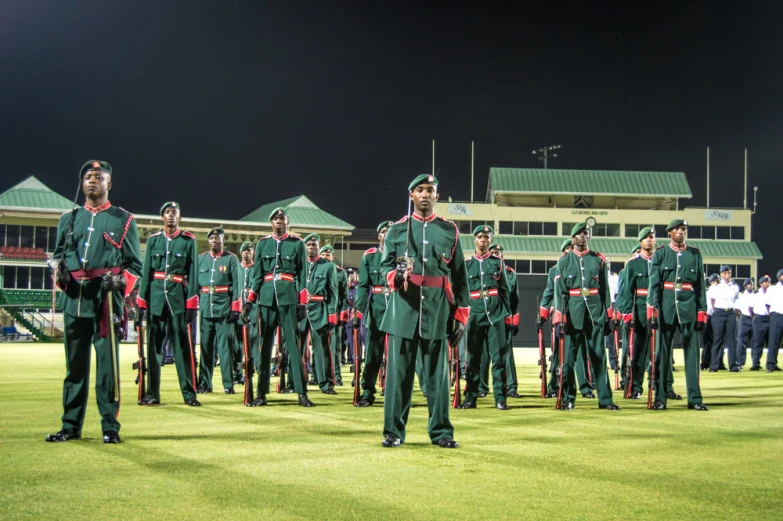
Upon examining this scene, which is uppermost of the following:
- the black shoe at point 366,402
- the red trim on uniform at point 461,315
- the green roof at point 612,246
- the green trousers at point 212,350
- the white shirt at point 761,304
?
the green roof at point 612,246

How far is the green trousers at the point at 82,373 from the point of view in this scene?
24.1ft

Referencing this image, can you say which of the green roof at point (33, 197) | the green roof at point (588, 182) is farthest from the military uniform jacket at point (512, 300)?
the green roof at point (588, 182)

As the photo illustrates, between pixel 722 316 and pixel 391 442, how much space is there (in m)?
16.7

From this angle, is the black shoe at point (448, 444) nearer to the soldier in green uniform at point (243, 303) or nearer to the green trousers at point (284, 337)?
the green trousers at point (284, 337)

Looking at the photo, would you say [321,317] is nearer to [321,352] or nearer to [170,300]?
[321,352]

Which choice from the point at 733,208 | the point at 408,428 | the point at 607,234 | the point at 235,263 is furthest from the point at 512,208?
the point at 408,428

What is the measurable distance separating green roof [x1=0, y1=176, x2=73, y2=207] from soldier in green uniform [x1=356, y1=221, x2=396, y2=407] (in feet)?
130

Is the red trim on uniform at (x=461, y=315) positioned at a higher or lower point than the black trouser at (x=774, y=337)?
higher

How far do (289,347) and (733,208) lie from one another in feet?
184

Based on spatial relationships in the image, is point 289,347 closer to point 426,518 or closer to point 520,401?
point 520,401

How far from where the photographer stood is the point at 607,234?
60.4m

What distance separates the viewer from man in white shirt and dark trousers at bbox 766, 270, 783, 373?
67.0 feet

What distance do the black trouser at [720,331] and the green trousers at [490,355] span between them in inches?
448

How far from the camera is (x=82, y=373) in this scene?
740cm
